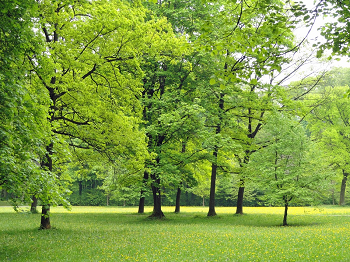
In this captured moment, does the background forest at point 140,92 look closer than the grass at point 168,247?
Yes

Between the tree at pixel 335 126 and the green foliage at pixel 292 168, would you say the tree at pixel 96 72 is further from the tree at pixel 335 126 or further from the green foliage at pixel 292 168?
the tree at pixel 335 126

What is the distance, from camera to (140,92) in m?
17.0

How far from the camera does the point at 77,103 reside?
14.8 metres

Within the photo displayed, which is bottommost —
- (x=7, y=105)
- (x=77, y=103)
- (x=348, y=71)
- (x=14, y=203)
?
(x=14, y=203)

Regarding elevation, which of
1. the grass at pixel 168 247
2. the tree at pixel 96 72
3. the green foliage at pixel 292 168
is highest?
the tree at pixel 96 72

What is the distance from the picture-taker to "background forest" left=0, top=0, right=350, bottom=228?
718 centimetres

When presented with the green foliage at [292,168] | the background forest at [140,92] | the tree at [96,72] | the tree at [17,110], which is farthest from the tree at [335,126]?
the tree at [17,110]

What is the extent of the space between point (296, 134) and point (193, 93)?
8357 millimetres

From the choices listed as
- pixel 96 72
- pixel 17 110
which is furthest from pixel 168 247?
pixel 96 72

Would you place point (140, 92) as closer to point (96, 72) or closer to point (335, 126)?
point (96, 72)

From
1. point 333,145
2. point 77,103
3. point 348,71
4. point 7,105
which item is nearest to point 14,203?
point 7,105

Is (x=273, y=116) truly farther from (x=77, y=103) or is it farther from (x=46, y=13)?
(x=46, y=13)

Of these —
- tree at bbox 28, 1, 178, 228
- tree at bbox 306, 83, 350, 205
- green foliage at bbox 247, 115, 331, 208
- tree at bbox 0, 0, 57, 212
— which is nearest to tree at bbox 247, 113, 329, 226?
green foliage at bbox 247, 115, 331, 208

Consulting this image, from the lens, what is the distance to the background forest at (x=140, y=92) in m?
7.18
